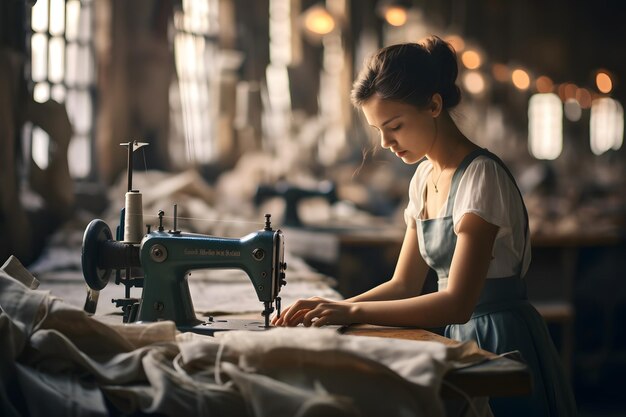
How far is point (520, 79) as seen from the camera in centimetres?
1200

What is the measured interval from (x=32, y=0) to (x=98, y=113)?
128 inches

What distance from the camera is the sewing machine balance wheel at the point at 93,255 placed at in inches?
75.5

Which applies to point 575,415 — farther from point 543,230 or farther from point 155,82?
point 155,82

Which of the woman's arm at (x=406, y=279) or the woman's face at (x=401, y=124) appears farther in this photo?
the woman's arm at (x=406, y=279)

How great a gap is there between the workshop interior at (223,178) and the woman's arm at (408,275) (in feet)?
0.80

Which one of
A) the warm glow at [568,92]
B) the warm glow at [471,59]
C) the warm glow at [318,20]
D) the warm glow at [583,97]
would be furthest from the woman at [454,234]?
the warm glow at [583,97]

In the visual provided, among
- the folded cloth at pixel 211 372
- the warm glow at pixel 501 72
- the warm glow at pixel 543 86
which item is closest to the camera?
the folded cloth at pixel 211 372

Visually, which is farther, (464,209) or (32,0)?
(32,0)

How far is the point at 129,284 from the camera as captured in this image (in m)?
1.98

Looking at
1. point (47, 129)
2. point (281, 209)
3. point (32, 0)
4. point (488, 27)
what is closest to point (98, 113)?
point (281, 209)

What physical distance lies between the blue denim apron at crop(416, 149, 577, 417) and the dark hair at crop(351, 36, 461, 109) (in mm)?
190

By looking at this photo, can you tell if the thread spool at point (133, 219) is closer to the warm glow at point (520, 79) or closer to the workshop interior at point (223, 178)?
the workshop interior at point (223, 178)

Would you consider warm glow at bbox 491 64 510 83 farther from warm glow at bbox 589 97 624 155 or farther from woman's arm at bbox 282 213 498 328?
woman's arm at bbox 282 213 498 328

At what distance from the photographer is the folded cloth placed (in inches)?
54.4
